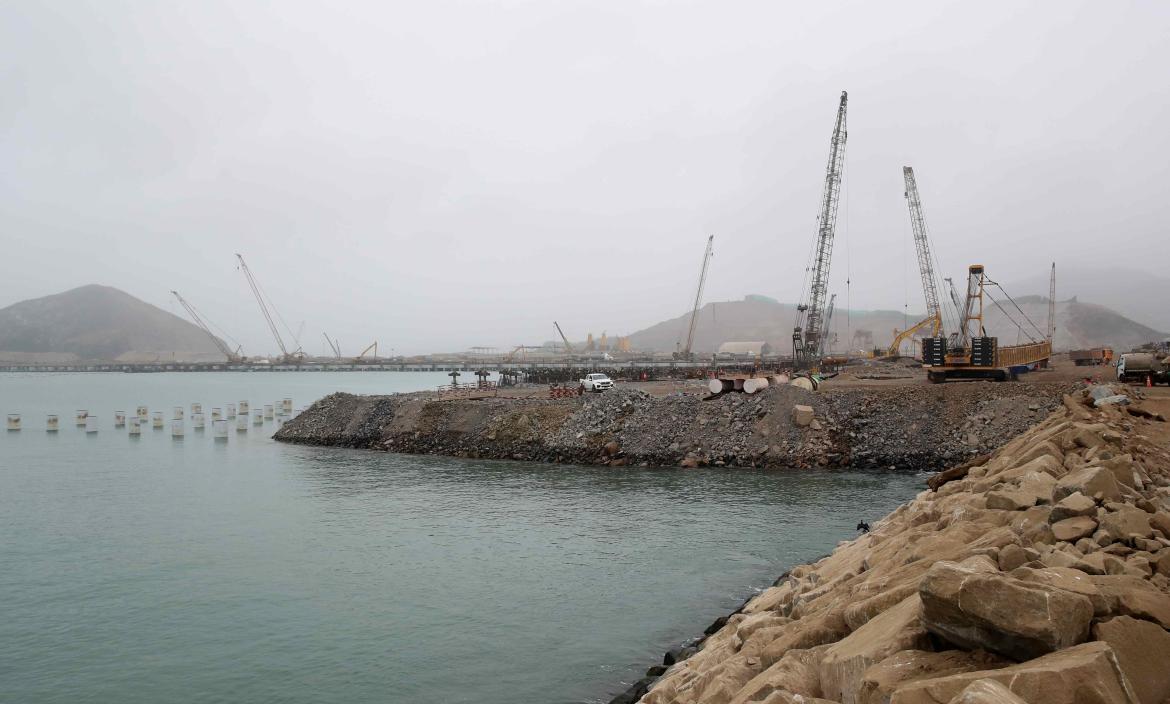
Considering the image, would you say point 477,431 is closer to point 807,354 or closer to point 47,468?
point 47,468

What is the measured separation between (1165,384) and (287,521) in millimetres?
38520

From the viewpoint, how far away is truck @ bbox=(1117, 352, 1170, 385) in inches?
1255

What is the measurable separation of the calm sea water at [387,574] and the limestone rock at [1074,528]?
743 centimetres

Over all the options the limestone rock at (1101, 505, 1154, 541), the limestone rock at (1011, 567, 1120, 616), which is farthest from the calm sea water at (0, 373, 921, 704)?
the limestone rock at (1011, 567, 1120, 616)

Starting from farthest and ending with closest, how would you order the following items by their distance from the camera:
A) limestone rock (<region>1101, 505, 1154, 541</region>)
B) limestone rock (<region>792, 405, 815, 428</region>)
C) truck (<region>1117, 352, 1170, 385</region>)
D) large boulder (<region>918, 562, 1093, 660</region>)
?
limestone rock (<region>792, 405, 815, 428</region>) → truck (<region>1117, 352, 1170, 385</region>) → limestone rock (<region>1101, 505, 1154, 541</region>) → large boulder (<region>918, 562, 1093, 660</region>)

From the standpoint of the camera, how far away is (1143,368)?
107 ft

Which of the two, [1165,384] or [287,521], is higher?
[1165,384]

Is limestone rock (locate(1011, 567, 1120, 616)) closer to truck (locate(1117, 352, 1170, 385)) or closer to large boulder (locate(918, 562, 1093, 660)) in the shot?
large boulder (locate(918, 562, 1093, 660))

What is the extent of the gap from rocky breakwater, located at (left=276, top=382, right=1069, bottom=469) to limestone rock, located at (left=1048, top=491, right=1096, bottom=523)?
82.6ft

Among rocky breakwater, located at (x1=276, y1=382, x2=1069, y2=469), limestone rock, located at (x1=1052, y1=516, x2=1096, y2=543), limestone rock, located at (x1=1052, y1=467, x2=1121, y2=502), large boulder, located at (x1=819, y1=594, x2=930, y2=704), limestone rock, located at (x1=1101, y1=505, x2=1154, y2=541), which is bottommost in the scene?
rocky breakwater, located at (x1=276, y1=382, x2=1069, y2=469)

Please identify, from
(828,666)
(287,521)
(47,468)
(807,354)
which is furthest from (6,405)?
(828,666)

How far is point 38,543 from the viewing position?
21484 millimetres

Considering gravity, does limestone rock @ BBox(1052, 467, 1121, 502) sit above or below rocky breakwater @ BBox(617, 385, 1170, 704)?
above

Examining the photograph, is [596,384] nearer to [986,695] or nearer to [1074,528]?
[1074,528]
